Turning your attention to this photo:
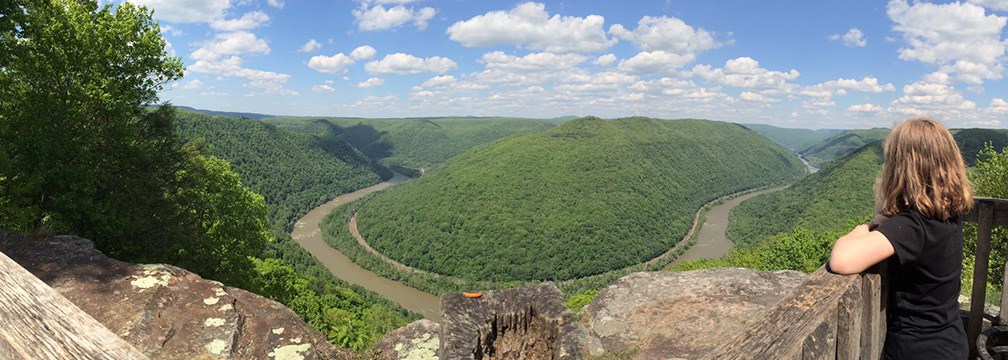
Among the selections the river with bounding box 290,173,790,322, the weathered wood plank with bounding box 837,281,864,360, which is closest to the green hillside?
the river with bounding box 290,173,790,322

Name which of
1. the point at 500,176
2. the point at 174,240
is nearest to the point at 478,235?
the point at 500,176

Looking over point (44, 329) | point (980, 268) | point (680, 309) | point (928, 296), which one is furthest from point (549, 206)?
point (44, 329)

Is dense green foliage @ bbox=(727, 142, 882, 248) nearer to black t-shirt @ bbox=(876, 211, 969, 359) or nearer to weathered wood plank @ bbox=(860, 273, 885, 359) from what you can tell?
black t-shirt @ bbox=(876, 211, 969, 359)

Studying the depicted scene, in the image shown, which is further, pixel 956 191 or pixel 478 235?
pixel 478 235

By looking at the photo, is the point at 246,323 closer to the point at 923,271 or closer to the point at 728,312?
the point at 923,271

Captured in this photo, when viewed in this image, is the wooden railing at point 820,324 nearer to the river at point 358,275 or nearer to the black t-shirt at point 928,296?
the black t-shirt at point 928,296

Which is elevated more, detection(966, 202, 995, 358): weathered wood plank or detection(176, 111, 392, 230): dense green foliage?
detection(966, 202, 995, 358): weathered wood plank
